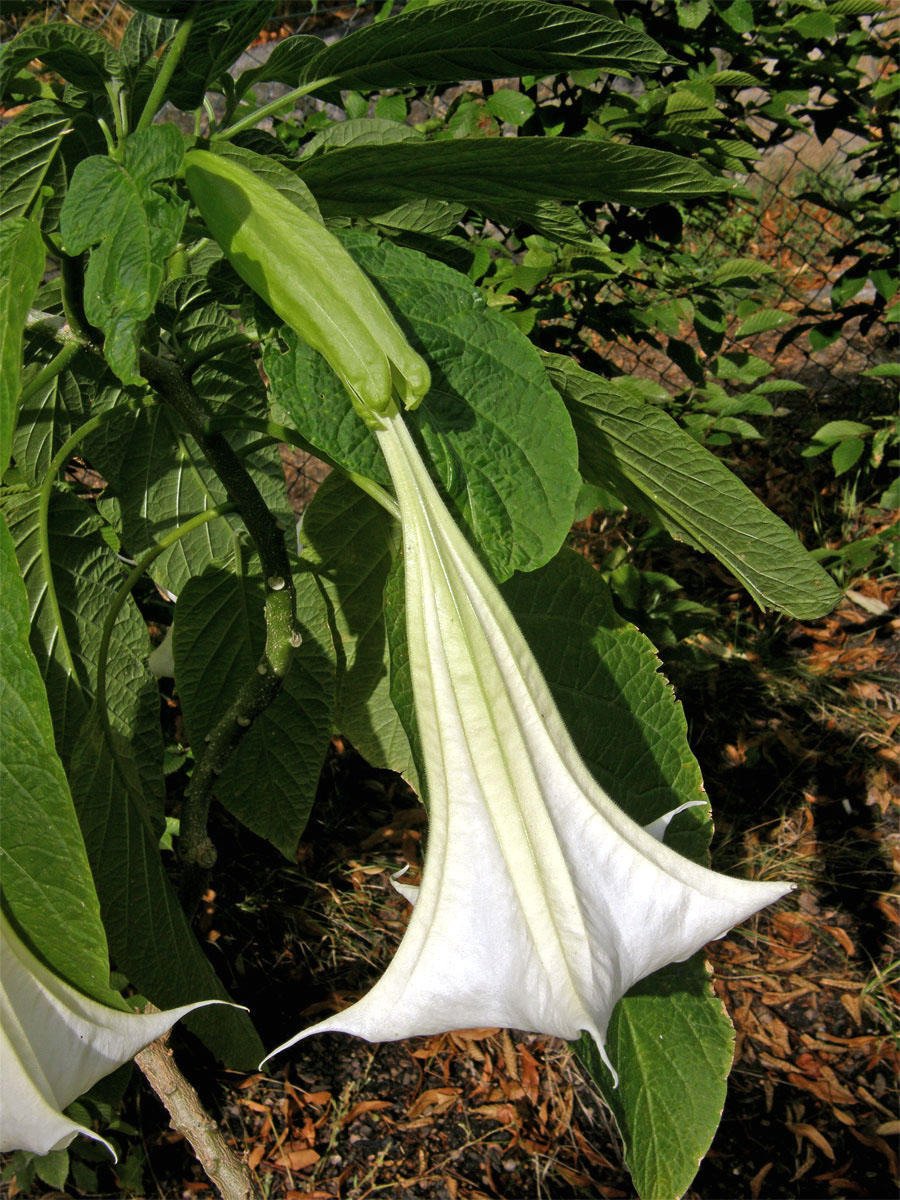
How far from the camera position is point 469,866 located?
0.32 meters

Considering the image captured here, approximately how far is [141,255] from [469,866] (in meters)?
0.26

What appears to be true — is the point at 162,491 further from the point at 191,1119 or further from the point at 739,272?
the point at 739,272

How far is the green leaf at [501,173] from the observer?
439 mm

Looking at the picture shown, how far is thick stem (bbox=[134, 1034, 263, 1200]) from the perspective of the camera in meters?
0.67

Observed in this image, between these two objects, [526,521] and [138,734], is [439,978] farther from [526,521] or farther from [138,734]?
[138,734]

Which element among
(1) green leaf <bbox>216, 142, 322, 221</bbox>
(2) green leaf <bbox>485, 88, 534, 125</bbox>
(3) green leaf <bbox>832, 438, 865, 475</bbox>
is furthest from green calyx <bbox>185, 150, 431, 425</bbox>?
(3) green leaf <bbox>832, 438, 865, 475</bbox>

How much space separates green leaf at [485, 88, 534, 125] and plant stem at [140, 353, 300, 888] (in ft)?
2.33

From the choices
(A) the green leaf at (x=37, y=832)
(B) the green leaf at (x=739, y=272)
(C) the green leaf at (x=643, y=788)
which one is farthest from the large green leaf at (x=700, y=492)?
(B) the green leaf at (x=739, y=272)

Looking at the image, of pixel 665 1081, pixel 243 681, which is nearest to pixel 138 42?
pixel 243 681

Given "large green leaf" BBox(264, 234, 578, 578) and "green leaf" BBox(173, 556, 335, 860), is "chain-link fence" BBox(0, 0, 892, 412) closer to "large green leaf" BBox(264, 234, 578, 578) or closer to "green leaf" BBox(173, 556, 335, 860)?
"green leaf" BBox(173, 556, 335, 860)

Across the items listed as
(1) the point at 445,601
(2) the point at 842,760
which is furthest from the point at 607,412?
(2) the point at 842,760

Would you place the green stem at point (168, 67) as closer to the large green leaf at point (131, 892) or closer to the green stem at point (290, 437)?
the green stem at point (290, 437)

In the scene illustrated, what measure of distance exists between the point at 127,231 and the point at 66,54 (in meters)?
0.16

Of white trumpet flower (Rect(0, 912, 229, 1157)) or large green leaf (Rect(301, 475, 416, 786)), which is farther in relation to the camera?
large green leaf (Rect(301, 475, 416, 786))
